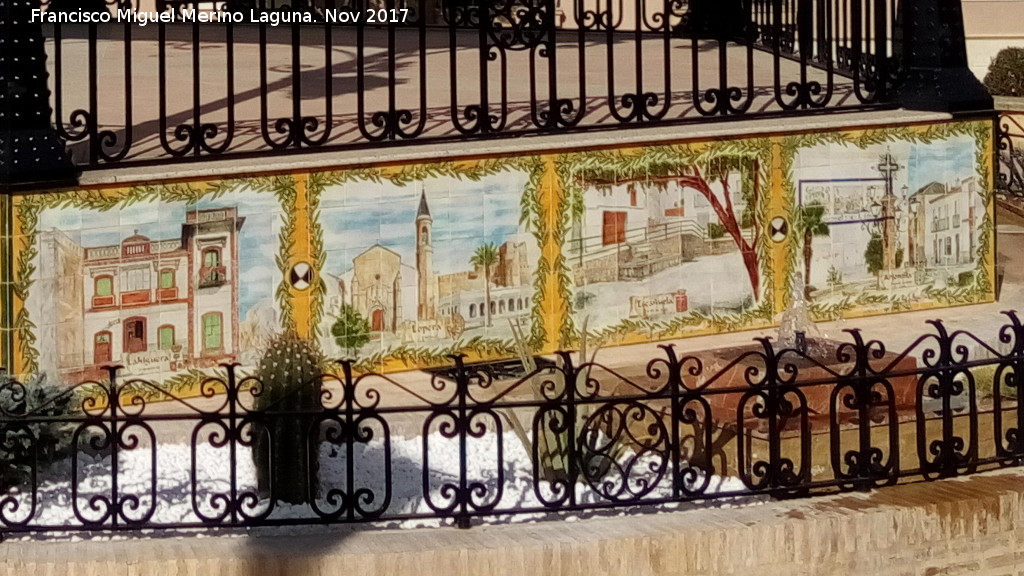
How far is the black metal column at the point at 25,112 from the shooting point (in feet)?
32.0

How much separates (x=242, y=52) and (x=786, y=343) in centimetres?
656

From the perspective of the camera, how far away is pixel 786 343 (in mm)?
10203

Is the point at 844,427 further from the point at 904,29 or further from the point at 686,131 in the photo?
the point at 904,29

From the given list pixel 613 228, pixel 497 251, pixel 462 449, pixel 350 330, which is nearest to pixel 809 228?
pixel 613 228

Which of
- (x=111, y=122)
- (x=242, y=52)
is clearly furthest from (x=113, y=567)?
(x=242, y=52)

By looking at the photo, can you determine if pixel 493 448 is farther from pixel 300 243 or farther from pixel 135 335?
pixel 135 335

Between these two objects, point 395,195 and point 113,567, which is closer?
point 113,567

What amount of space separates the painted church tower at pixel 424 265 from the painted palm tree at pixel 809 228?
7.60 feet

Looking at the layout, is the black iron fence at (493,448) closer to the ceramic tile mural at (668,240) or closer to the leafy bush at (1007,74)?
the ceramic tile mural at (668,240)

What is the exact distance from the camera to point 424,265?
10.7 meters

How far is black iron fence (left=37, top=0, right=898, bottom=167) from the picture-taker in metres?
10.6

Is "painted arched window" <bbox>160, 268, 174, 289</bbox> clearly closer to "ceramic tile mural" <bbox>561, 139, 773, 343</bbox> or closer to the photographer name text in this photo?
the photographer name text

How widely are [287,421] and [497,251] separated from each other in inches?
136

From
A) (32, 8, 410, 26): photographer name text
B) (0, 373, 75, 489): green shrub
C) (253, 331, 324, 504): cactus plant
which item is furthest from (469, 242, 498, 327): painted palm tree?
(253, 331, 324, 504): cactus plant
